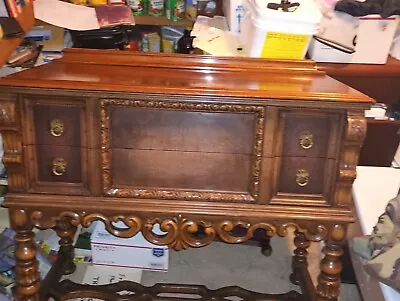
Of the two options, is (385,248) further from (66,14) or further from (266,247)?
(66,14)

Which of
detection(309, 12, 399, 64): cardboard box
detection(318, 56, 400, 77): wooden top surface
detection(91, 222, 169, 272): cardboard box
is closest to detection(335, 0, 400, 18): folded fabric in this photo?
detection(309, 12, 399, 64): cardboard box

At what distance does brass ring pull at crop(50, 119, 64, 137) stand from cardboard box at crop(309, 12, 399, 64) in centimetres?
87

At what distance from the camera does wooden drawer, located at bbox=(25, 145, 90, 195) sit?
3.93ft

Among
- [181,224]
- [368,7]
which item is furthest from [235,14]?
[181,224]

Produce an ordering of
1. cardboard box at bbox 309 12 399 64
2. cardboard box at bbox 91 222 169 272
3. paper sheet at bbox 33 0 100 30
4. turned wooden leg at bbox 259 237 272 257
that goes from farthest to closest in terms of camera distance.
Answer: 1. turned wooden leg at bbox 259 237 272 257
2. cardboard box at bbox 91 222 169 272
3. cardboard box at bbox 309 12 399 64
4. paper sheet at bbox 33 0 100 30

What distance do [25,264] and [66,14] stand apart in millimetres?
740

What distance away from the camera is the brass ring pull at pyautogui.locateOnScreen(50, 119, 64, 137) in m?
1.17

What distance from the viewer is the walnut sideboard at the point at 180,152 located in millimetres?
1133

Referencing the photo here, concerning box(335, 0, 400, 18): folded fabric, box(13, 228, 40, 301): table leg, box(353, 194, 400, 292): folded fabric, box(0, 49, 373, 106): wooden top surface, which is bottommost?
box(13, 228, 40, 301): table leg

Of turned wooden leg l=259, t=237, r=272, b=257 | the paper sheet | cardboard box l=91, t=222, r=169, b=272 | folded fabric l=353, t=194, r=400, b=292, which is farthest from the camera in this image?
turned wooden leg l=259, t=237, r=272, b=257

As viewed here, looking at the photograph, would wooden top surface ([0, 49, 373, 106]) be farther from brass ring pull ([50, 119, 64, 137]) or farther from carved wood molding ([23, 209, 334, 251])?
carved wood molding ([23, 209, 334, 251])

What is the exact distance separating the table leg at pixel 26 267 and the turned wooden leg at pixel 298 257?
82 centimetres

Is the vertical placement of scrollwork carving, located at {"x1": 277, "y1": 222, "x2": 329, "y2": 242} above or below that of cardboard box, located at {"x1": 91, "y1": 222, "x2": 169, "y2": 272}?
above

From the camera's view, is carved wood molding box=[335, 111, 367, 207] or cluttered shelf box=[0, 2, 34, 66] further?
cluttered shelf box=[0, 2, 34, 66]
